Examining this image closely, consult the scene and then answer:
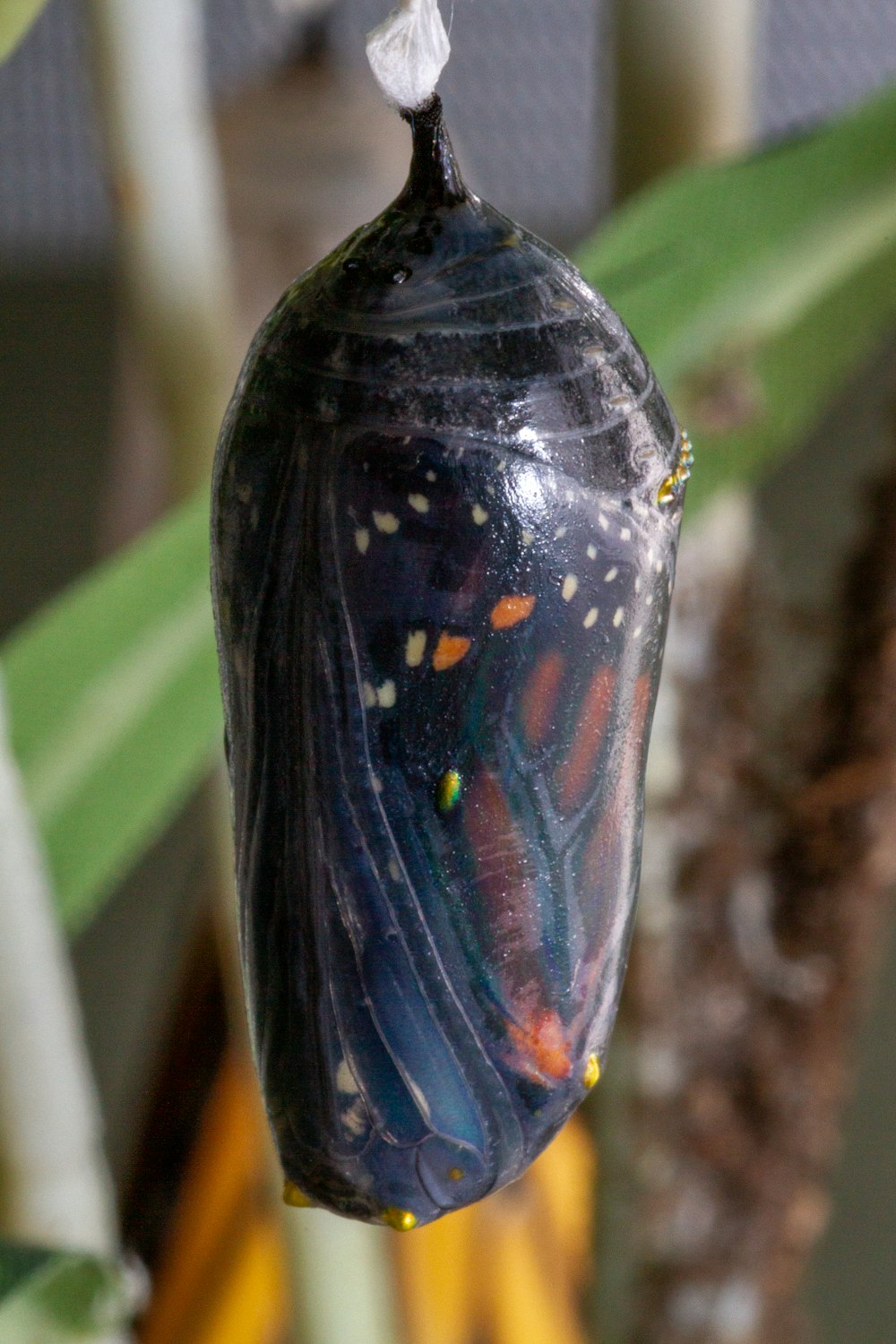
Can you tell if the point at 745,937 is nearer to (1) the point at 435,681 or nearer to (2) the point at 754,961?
(2) the point at 754,961

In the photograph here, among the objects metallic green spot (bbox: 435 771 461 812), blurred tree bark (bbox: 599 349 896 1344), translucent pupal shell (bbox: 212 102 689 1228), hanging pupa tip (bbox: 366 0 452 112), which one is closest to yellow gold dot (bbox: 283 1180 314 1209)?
translucent pupal shell (bbox: 212 102 689 1228)

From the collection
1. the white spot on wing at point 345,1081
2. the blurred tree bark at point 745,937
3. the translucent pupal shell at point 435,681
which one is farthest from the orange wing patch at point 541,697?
the blurred tree bark at point 745,937

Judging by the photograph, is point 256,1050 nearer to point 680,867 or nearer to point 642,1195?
point 680,867

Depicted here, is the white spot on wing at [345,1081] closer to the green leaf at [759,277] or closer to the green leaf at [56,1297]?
the green leaf at [56,1297]

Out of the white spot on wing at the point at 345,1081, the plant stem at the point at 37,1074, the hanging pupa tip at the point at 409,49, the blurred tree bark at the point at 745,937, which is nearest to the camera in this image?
the hanging pupa tip at the point at 409,49

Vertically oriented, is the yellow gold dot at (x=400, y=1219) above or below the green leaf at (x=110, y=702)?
below

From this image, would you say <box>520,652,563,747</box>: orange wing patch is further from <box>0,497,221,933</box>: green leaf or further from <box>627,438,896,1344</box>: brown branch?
<box>627,438,896,1344</box>: brown branch
